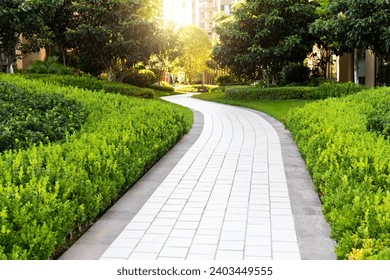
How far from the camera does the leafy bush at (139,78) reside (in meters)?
37.4

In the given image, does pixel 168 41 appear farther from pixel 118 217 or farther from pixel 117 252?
pixel 117 252

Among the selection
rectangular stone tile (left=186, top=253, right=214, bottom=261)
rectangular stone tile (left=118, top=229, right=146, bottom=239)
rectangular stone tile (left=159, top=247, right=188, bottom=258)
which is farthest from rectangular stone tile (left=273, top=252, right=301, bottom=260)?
rectangular stone tile (left=118, top=229, right=146, bottom=239)

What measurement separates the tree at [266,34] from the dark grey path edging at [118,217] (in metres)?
18.5

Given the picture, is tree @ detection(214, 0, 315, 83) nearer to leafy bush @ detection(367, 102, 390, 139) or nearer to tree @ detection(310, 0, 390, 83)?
tree @ detection(310, 0, 390, 83)

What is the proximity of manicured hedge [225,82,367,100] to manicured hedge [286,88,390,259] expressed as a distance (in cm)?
1262

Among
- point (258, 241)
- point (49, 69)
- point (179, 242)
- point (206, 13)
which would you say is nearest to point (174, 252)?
point (179, 242)

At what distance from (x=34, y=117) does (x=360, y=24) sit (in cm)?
1746

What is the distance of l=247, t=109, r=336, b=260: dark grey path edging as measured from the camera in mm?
4879

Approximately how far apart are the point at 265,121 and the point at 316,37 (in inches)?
500

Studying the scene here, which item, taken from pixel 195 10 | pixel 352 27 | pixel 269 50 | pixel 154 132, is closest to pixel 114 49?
pixel 269 50

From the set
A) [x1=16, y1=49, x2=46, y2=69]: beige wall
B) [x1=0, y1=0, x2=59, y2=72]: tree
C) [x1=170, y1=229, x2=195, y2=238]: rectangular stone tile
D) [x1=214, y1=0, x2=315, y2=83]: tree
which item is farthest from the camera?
[x1=16, y1=49, x2=46, y2=69]: beige wall

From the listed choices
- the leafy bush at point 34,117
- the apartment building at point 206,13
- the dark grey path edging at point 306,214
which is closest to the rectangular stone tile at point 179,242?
the dark grey path edging at point 306,214

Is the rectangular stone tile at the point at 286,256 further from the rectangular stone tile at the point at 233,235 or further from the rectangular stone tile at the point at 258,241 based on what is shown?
the rectangular stone tile at the point at 233,235

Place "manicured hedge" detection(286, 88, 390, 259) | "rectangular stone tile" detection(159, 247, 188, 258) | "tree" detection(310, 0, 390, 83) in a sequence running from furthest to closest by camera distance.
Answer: "tree" detection(310, 0, 390, 83) → "rectangular stone tile" detection(159, 247, 188, 258) → "manicured hedge" detection(286, 88, 390, 259)
